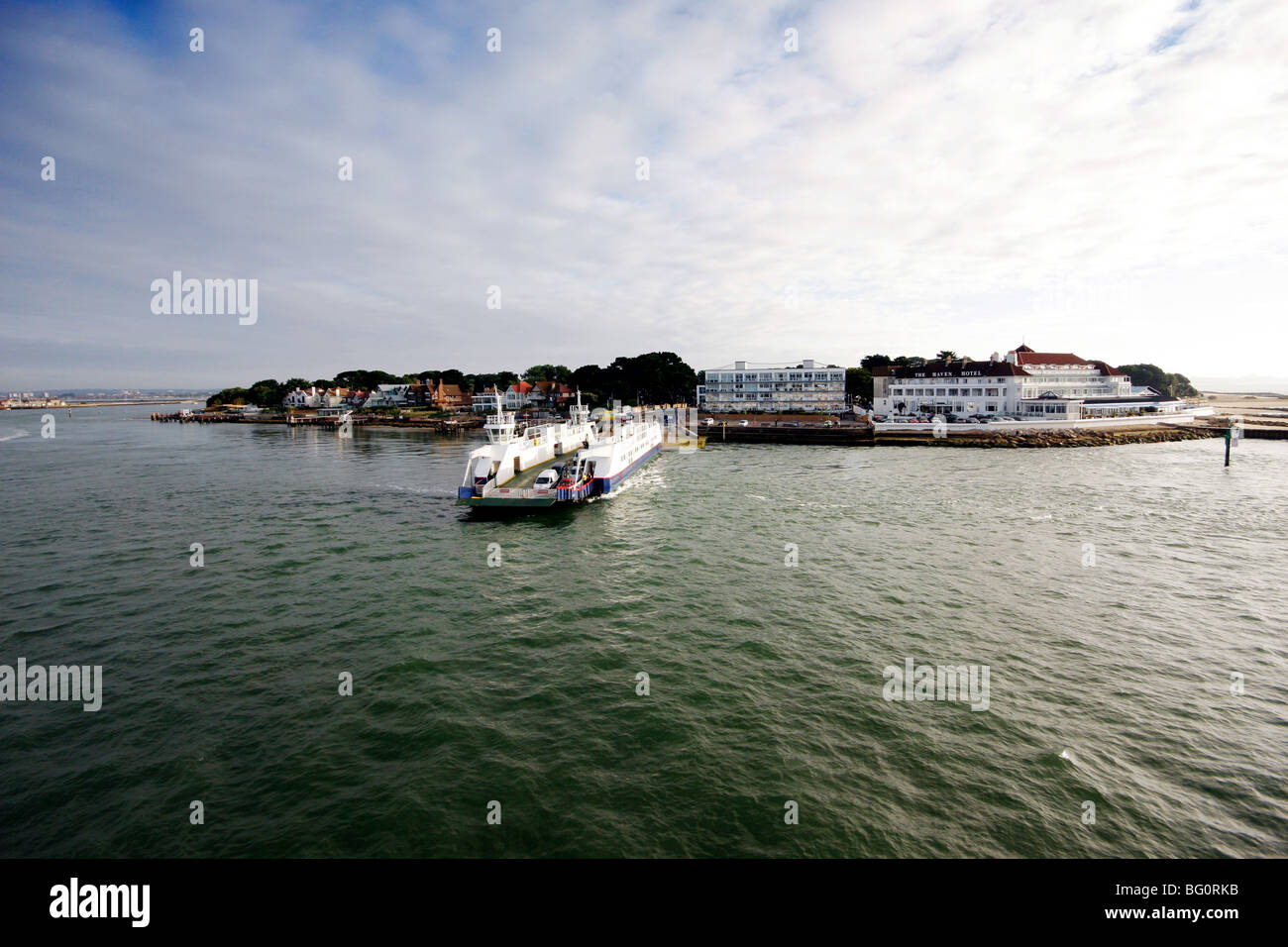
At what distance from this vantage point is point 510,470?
128 ft

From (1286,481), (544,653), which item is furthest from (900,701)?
(1286,481)

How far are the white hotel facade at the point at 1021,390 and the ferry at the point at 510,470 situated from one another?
259 feet

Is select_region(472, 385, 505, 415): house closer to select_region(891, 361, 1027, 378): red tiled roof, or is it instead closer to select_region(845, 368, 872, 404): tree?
select_region(845, 368, 872, 404): tree

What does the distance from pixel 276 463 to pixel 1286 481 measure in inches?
3721

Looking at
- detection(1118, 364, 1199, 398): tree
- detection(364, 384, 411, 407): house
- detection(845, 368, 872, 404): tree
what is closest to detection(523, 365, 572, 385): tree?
detection(364, 384, 411, 407): house

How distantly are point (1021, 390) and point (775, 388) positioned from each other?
154 feet

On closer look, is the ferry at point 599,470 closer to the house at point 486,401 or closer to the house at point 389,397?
the house at point 486,401

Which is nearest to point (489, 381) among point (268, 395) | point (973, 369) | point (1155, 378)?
point (268, 395)

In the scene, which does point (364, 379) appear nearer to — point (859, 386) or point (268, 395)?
point (268, 395)

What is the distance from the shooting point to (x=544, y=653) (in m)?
16.4

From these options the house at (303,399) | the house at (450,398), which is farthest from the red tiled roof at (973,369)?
the house at (303,399)

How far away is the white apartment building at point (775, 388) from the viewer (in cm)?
11950

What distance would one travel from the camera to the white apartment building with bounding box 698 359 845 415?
120m

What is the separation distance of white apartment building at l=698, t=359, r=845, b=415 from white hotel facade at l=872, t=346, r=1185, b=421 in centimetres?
1037
